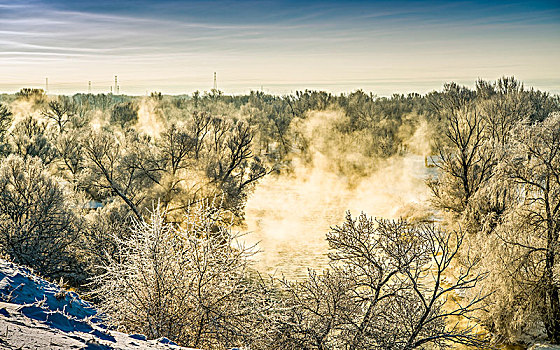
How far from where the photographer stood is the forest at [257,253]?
10.7 metres

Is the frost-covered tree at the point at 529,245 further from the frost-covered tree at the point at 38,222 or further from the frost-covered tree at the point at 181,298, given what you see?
the frost-covered tree at the point at 38,222

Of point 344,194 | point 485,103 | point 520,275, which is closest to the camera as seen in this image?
point 520,275

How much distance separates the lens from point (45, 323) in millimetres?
7820

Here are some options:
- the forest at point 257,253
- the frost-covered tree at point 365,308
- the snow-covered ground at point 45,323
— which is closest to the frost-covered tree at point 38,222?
the forest at point 257,253

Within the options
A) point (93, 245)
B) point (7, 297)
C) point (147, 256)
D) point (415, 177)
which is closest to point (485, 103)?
point (415, 177)

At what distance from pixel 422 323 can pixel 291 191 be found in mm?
39419

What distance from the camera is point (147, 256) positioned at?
1121cm

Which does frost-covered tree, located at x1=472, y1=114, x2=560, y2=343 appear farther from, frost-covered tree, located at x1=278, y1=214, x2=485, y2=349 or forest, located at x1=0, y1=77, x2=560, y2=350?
frost-covered tree, located at x1=278, y1=214, x2=485, y2=349

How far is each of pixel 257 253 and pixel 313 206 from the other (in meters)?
19.9

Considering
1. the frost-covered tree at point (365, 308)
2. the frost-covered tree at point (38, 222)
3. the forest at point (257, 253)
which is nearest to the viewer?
the frost-covered tree at point (365, 308)

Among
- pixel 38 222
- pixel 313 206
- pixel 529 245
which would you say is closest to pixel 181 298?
pixel 529 245

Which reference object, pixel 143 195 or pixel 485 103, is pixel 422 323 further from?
pixel 485 103

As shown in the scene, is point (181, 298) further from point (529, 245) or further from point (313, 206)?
point (313, 206)

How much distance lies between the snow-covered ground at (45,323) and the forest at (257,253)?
665mm
